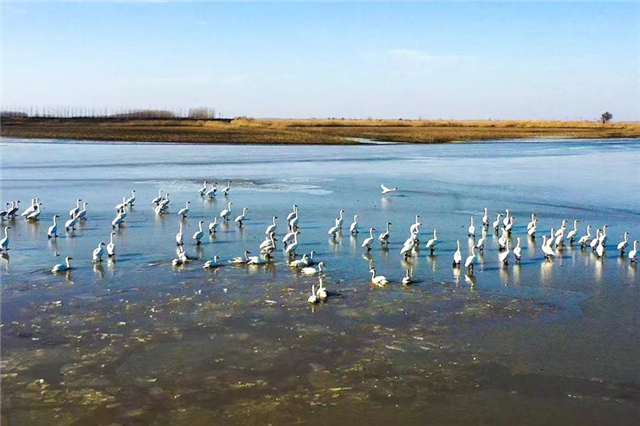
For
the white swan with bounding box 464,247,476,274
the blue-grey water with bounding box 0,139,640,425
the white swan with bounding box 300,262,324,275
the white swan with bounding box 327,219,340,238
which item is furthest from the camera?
the white swan with bounding box 327,219,340,238

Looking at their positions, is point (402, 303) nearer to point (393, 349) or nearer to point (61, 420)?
point (393, 349)

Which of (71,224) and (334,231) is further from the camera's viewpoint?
(71,224)

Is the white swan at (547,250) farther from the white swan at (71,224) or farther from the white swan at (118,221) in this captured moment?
the white swan at (71,224)

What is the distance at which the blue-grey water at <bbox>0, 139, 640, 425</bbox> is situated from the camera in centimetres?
930

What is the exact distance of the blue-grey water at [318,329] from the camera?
930 centimetres

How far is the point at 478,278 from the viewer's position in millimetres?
15211

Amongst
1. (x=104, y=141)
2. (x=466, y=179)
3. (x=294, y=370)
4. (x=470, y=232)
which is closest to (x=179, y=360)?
(x=294, y=370)

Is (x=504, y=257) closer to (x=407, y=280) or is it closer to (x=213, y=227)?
(x=407, y=280)

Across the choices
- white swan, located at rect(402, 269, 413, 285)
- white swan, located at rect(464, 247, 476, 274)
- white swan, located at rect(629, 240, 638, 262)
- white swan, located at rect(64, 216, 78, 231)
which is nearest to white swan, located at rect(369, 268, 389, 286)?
white swan, located at rect(402, 269, 413, 285)

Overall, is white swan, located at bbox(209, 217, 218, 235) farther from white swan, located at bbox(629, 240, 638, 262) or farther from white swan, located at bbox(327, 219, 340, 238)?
white swan, located at bbox(629, 240, 638, 262)

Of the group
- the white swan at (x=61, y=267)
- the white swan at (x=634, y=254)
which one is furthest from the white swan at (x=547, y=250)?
the white swan at (x=61, y=267)

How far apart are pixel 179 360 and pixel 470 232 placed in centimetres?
1054

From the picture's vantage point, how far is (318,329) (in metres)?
11.9

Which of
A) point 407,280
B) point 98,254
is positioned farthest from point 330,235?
point 98,254
